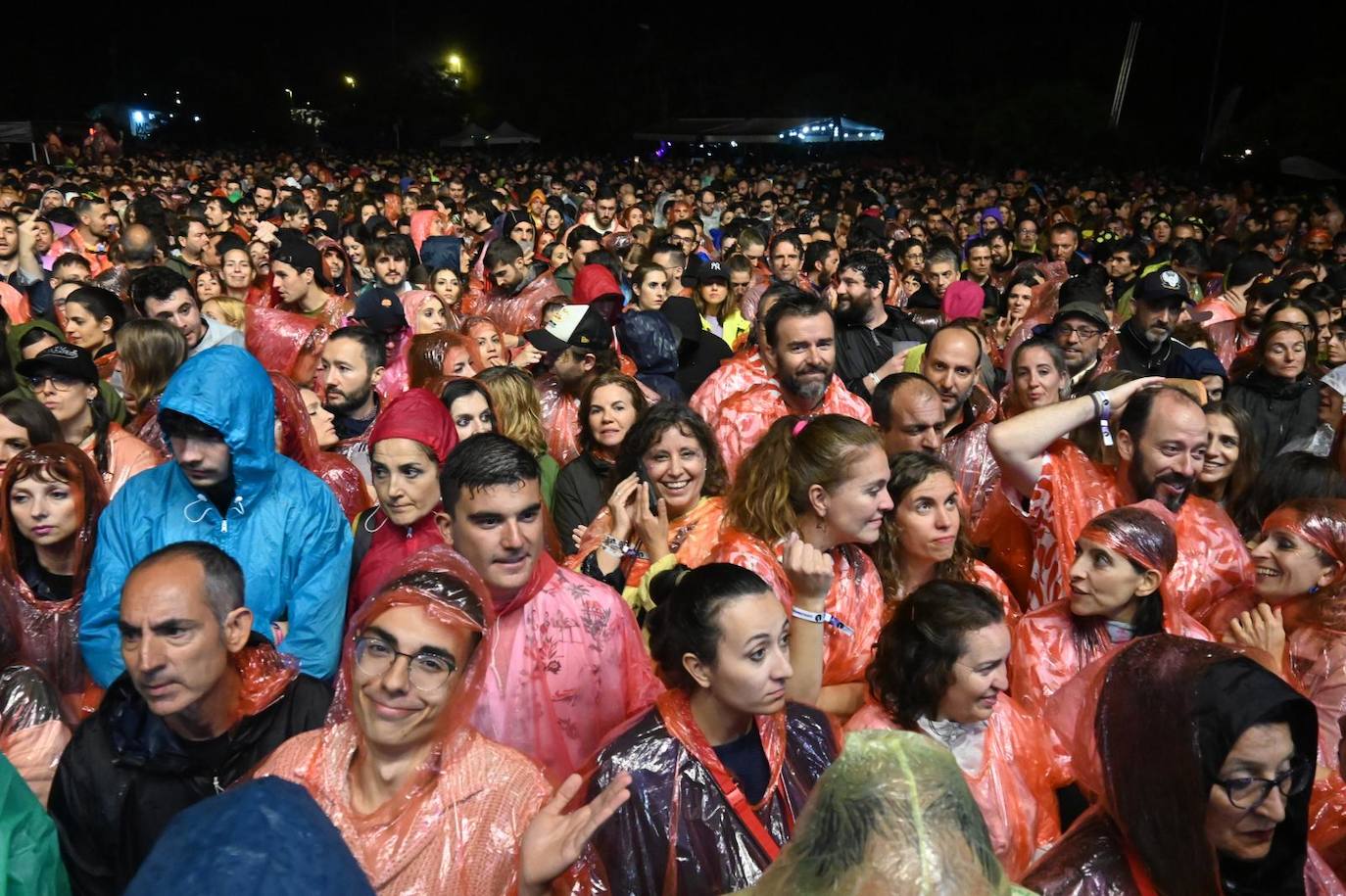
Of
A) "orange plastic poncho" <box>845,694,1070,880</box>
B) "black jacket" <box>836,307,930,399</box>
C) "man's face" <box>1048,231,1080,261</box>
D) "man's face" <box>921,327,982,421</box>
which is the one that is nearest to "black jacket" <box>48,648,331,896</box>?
"orange plastic poncho" <box>845,694,1070,880</box>

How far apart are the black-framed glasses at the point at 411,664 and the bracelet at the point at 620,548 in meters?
1.27

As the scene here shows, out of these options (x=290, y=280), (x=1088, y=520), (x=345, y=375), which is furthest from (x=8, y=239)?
(x=1088, y=520)

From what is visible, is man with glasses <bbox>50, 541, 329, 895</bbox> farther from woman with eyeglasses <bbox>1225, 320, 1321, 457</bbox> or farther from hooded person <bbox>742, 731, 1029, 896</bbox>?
woman with eyeglasses <bbox>1225, 320, 1321, 457</bbox>

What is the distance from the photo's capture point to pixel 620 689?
2.79m

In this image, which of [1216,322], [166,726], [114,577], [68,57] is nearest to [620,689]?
[166,726]

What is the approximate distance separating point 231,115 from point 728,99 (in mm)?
21008

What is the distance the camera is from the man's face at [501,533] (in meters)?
2.74

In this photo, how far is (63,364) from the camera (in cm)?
411

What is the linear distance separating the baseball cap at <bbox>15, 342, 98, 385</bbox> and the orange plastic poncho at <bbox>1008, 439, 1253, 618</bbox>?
11.9 ft

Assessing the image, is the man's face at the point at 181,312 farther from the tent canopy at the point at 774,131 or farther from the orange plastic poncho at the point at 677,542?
the tent canopy at the point at 774,131

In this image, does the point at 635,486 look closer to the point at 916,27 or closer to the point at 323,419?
the point at 323,419

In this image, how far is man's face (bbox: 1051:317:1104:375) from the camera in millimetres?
5262

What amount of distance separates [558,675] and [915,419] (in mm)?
1974

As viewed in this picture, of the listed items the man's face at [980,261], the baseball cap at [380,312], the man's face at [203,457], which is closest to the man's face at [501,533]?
the man's face at [203,457]
